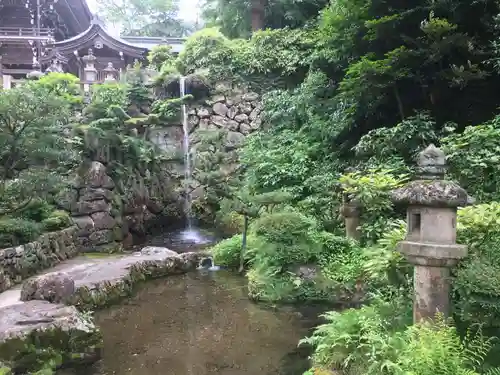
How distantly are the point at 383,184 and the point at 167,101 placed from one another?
12.0 metres

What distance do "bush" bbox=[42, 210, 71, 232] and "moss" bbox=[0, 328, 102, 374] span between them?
630 cm

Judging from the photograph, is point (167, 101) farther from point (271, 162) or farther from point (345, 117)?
point (345, 117)

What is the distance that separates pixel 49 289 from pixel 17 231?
131 inches

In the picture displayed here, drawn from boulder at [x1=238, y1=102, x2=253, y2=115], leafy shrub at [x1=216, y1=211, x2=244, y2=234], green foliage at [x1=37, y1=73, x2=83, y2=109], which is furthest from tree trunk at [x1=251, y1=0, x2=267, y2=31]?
leafy shrub at [x1=216, y1=211, x2=244, y2=234]

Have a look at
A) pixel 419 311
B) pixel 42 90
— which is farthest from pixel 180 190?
pixel 419 311

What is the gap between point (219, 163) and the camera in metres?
16.8

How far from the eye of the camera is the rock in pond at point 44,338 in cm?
565

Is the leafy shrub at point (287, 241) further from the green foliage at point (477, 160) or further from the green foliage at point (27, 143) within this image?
the green foliage at point (27, 143)

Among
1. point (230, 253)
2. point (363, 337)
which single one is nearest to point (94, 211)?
point (230, 253)

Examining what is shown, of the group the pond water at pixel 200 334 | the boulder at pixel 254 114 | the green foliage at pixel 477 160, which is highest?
the boulder at pixel 254 114

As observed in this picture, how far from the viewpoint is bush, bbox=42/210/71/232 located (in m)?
11.9

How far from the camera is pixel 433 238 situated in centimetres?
443

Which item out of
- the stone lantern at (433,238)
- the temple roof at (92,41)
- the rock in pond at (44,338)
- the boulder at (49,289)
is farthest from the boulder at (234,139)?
the stone lantern at (433,238)

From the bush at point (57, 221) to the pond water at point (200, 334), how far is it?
4.01 metres
